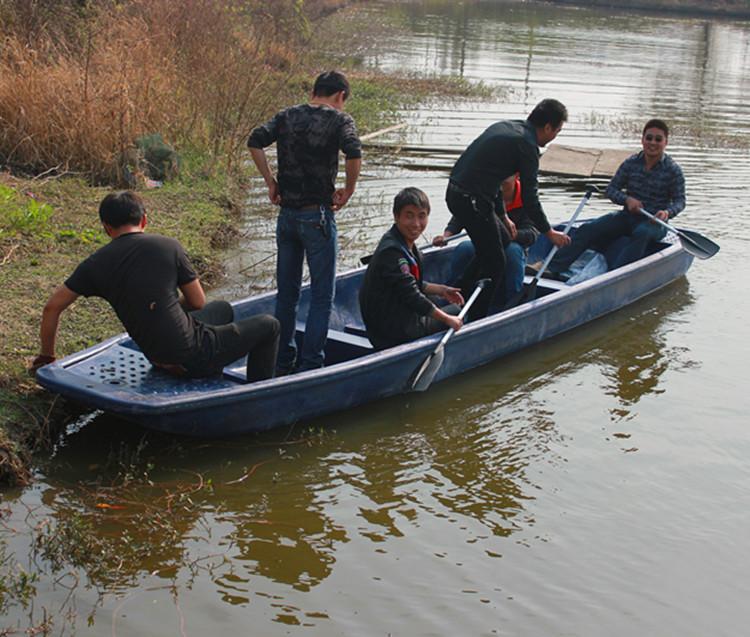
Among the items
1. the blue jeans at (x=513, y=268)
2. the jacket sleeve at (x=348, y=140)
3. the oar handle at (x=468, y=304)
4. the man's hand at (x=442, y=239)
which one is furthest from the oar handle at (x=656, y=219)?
the jacket sleeve at (x=348, y=140)

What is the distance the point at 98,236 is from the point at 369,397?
357cm

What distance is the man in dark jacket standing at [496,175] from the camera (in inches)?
304

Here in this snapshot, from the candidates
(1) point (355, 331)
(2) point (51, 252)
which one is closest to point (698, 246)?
(1) point (355, 331)

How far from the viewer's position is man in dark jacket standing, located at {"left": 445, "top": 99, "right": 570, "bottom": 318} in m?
7.72

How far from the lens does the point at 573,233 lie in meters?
10.3

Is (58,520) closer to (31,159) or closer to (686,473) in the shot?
(686,473)

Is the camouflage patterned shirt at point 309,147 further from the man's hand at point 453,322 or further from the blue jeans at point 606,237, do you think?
the blue jeans at point 606,237

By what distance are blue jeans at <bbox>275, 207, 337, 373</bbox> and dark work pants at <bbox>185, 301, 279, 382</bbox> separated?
0.51 meters

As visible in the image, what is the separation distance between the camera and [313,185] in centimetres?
671

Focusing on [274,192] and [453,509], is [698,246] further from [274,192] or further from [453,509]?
[453,509]

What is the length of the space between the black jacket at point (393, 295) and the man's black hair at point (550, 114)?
4.88ft

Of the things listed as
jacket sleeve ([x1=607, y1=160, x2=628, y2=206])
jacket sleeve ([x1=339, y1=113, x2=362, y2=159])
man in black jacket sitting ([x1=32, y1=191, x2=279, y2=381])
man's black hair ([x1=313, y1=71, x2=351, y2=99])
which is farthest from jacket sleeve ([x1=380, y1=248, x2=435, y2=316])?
jacket sleeve ([x1=607, y1=160, x2=628, y2=206])

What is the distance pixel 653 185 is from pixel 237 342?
5.23m

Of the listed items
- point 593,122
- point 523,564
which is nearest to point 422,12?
point 593,122
